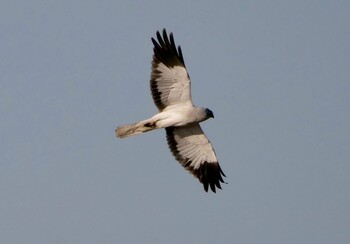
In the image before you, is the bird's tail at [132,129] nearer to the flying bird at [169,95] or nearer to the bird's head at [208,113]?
the flying bird at [169,95]

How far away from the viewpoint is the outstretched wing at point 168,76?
2584 centimetres

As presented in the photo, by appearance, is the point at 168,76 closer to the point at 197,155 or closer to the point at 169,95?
the point at 169,95

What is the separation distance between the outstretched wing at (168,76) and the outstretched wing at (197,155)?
4.19 feet

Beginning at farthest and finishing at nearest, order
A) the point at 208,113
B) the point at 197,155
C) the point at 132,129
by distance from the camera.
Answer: the point at 197,155, the point at 208,113, the point at 132,129

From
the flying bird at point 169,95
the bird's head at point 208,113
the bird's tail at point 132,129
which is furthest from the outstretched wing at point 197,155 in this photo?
the bird's tail at point 132,129

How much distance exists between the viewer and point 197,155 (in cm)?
2758

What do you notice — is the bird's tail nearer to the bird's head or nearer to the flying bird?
the flying bird

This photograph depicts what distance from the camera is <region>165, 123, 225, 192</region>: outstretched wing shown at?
27266mm

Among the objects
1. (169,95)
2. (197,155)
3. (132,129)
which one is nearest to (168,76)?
(169,95)

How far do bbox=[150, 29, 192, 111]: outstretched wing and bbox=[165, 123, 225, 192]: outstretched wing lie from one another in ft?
4.19

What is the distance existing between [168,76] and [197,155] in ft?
8.69

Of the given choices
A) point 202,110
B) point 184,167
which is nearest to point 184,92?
point 202,110

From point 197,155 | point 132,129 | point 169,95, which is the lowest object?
point 197,155

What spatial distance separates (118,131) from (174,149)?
7.64 feet
